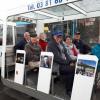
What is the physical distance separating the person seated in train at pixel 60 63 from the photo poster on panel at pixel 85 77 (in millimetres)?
541

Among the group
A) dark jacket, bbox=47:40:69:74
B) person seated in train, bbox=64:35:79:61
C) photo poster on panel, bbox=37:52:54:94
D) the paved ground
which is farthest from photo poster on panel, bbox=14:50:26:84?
person seated in train, bbox=64:35:79:61

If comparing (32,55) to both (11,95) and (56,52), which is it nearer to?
(56,52)

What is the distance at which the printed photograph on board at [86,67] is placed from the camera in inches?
113

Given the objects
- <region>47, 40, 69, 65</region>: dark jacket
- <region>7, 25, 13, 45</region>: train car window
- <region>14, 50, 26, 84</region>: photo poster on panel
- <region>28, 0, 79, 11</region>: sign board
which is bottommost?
<region>14, 50, 26, 84</region>: photo poster on panel

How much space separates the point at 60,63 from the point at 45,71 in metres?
0.31

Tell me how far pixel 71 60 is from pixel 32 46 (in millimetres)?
958

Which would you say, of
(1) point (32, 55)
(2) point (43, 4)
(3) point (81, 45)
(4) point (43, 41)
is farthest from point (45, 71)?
(3) point (81, 45)

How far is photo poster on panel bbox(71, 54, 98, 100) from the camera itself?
2852mm

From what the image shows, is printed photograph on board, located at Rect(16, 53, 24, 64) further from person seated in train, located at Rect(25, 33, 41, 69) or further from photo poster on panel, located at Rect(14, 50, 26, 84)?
person seated in train, located at Rect(25, 33, 41, 69)

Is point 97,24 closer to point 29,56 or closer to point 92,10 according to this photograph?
point 92,10

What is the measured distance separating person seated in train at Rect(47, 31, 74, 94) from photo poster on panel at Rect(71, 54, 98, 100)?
541 mm

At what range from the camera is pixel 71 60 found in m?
3.83

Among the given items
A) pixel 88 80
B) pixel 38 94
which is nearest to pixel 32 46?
pixel 38 94

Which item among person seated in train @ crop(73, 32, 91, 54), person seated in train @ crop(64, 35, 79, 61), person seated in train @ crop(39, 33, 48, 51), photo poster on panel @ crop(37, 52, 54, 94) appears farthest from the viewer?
→ person seated in train @ crop(73, 32, 91, 54)
